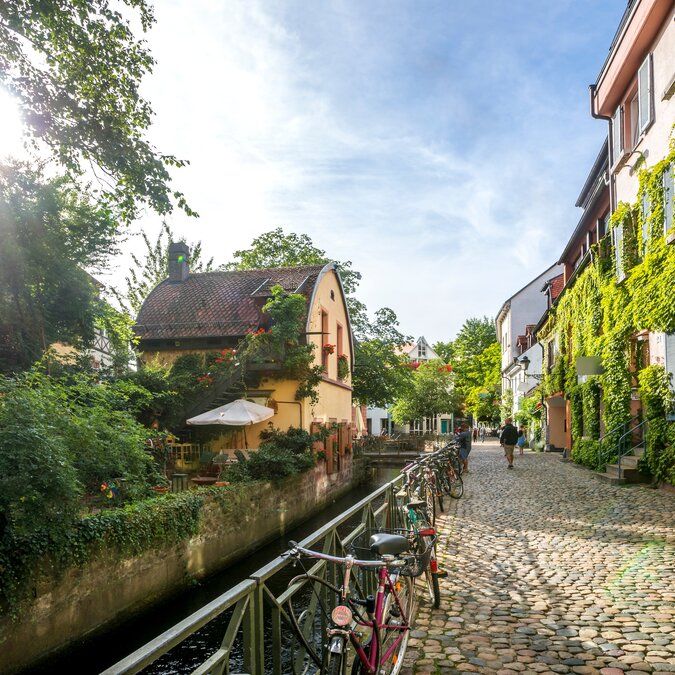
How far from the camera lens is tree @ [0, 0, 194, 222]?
9.38 m

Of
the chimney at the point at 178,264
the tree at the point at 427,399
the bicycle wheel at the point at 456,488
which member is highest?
the chimney at the point at 178,264

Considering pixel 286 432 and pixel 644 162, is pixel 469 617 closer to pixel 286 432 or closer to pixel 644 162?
pixel 644 162

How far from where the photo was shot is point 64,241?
1330 centimetres

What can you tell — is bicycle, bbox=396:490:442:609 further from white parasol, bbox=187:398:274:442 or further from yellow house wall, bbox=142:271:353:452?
yellow house wall, bbox=142:271:353:452

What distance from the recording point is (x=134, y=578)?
882 centimetres

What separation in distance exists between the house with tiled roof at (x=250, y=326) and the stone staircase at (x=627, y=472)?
8.71 m

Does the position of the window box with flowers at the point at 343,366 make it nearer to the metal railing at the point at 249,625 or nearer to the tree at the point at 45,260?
the tree at the point at 45,260

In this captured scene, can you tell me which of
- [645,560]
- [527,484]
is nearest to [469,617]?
[645,560]

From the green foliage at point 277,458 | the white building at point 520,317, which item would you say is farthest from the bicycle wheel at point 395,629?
the white building at point 520,317

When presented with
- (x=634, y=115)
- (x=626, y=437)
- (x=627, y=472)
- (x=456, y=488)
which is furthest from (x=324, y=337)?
(x=634, y=115)

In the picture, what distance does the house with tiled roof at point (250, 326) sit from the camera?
18.8m

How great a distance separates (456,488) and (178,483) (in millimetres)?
5635

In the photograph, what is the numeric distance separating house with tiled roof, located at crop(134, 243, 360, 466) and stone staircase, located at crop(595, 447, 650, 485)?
871cm

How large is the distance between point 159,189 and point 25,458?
17.6 ft
